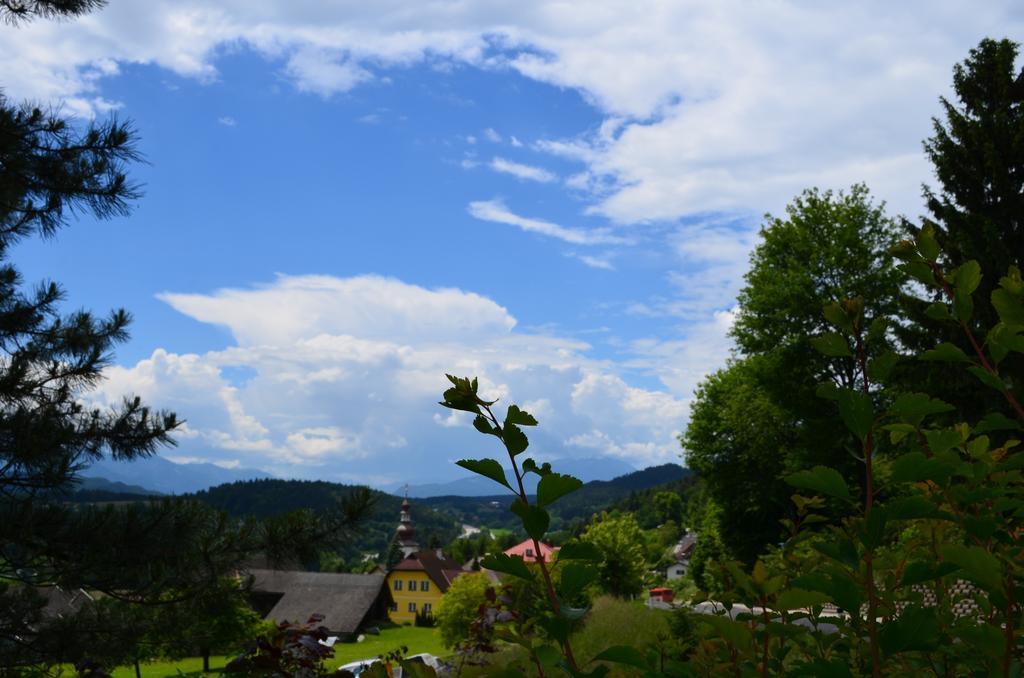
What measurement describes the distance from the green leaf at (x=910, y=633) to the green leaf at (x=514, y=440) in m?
0.52

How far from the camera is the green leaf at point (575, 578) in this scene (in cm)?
109

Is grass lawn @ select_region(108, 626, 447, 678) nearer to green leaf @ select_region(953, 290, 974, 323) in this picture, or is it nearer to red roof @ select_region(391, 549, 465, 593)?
red roof @ select_region(391, 549, 465, 593)

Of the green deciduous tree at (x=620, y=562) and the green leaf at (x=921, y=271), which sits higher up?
the green leaf at (x=921, y=271)

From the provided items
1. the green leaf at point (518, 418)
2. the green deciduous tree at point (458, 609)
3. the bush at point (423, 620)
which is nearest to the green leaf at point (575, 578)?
the green leaf at point (518, 418)

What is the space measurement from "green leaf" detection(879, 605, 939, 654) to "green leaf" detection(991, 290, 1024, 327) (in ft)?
2.02

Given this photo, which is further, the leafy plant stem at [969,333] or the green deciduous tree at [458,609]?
the green deciduous tree at [458,609]

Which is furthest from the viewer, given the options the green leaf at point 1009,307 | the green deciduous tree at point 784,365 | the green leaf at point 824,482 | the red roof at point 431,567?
the red roof at point 431,567

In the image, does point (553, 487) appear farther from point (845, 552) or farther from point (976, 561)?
point (976, 561)

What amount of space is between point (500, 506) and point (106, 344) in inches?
389

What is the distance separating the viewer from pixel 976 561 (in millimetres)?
974

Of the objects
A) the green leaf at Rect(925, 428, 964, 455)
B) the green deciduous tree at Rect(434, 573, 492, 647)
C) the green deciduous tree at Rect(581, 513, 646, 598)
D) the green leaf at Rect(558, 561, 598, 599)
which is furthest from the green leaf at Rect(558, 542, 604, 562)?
the green deciduous tree at Rect(434, 573, 492, 647)

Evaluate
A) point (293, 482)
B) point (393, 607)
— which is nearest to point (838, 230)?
point (393, 607)

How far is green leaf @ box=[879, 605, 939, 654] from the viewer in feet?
3.03

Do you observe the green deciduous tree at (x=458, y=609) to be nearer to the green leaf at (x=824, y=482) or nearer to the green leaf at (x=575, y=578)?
the green leaf at (x=575, y=578)
